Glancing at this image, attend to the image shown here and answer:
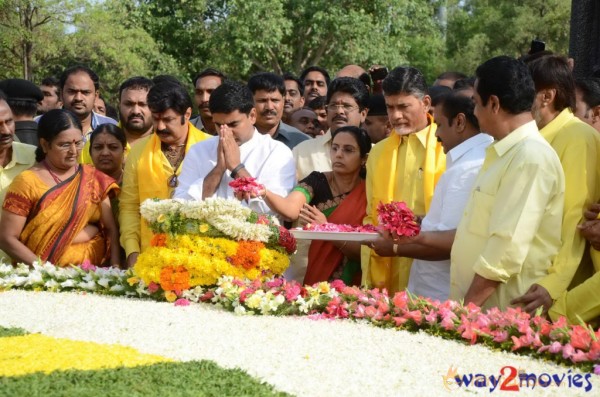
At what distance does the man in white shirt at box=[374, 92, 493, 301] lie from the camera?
564 centimetres

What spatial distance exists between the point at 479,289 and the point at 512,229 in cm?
42

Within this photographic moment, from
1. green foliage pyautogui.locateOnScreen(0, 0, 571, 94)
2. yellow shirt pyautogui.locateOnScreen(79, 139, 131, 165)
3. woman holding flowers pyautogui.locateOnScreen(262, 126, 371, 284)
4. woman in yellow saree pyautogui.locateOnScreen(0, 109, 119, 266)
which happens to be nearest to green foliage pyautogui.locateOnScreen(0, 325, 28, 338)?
woman in yellow saree pyautogui.locateOnScreen(0, 109, 119, 266)

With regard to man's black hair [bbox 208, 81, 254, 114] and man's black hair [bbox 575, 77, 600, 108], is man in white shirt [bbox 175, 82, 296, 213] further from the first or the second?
man's black hair [bbox 575, 77, 600, 108]

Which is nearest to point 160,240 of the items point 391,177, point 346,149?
point 346,149

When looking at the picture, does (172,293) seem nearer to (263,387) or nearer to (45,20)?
(263,387)

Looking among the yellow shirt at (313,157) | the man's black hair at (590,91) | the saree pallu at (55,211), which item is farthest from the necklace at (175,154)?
the man's black hair at (590,91)

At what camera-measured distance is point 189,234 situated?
6109 millimetres

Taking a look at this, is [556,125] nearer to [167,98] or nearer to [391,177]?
[391,177]

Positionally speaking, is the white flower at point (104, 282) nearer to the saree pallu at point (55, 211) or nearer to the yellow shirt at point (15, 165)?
the saree pallu at point (55, 211)

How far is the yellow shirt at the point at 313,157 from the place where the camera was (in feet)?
24.1

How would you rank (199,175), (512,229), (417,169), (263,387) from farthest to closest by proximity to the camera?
(199,175) → (417,169) → (512,229) → (263,387)

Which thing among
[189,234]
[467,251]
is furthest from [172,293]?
[467,251]

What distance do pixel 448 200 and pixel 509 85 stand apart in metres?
0.98

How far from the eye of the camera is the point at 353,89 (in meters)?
7.53
